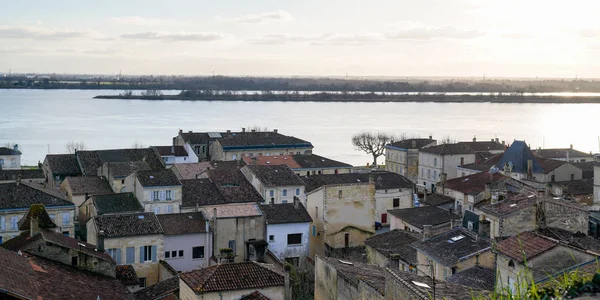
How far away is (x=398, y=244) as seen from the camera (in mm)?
19656

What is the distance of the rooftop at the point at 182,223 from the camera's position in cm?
2089

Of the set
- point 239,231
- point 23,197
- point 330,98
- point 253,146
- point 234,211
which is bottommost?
point 239,231

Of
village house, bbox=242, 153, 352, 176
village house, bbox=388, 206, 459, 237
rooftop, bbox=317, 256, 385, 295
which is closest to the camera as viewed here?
rooftop, bbox=317, 256, 385, 295

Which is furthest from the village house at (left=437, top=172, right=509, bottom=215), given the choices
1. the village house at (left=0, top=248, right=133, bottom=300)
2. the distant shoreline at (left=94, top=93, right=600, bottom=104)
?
the distant shoreline at (left=94, top=93, right=600, bottom=104)

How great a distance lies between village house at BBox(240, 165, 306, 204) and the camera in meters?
26.6

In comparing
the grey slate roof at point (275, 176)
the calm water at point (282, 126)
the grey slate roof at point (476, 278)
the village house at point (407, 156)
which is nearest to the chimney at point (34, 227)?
the grey slate roof at point (476, 278)

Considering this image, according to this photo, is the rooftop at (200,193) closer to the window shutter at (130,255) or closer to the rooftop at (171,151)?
the window shutter at (130,255)

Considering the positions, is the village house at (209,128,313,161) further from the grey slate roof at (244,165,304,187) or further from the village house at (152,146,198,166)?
the grey slate roof at (244,165,304,187)

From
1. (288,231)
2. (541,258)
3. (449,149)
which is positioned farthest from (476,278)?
(449,149)

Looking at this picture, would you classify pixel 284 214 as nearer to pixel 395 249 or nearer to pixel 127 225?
pixel 395 249

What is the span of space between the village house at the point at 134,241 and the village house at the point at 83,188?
24.7 feet

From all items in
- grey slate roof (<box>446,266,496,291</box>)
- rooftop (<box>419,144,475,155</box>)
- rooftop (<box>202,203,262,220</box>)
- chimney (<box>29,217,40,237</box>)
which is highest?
chimney (<box>29,217,40,237</box>)

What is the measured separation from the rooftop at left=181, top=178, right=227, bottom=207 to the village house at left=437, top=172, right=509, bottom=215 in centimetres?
913

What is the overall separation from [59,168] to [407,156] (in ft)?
66.4
